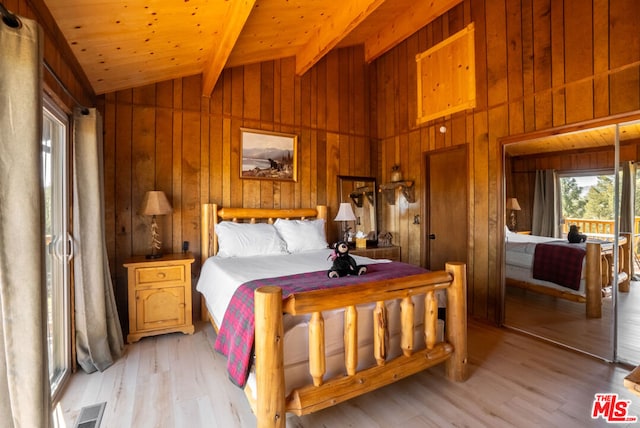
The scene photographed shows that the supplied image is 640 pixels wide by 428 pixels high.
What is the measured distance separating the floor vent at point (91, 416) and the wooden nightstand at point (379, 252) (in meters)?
2.76

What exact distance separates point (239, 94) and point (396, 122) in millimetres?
2285

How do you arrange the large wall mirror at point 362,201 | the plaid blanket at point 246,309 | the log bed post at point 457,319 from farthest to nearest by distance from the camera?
the large wall mirror at point 362,201, the log bed post at point 457,319, the plaid blanket at point 246,309

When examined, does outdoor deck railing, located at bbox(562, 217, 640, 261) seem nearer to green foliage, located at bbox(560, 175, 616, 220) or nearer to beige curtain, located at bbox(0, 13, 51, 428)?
green foliage, located at bbox(560, 175, 616, 220)

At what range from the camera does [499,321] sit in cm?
330

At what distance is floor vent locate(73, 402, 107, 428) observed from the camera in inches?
69.5

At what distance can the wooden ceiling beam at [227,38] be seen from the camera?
220 centimetres

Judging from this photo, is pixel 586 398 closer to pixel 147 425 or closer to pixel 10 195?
pixel 147 425

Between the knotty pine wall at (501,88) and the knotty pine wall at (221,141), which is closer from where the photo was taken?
the knotty pine wall at (501,88)

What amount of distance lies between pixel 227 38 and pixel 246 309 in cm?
222

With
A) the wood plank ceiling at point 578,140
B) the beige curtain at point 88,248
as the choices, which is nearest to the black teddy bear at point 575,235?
the wood plank ceiling at point 578,140

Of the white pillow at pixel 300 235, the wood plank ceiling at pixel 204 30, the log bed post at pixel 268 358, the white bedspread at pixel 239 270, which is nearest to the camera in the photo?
the log bed post at pixel 268 358

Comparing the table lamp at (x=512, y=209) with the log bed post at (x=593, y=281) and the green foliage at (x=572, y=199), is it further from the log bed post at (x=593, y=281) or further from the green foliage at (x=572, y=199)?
the log bed post at (x=593, y=281)

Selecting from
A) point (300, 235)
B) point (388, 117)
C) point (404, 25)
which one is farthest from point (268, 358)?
point (404, 25)

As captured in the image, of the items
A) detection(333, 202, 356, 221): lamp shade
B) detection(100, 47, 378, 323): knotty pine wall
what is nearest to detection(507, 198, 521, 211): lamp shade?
detection(333, 202, 356, 221): lamp shade
